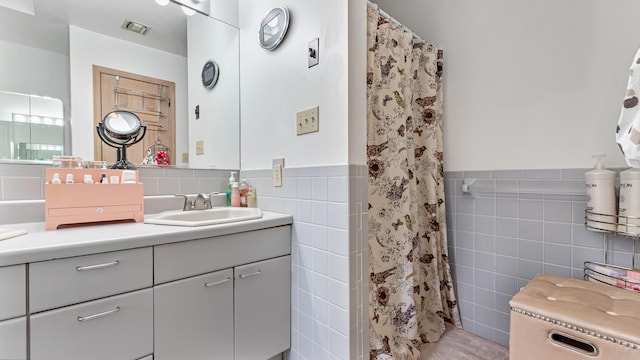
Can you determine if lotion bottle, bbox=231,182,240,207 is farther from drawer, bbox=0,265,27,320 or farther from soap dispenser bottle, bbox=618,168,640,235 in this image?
soap dispenser bottle, bbox=618,168,640,235

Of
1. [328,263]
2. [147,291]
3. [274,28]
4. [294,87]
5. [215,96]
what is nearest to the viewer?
[147,291]

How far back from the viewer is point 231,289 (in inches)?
44.3

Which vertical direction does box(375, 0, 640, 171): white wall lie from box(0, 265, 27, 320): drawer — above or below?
above

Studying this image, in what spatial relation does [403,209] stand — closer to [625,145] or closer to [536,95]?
[625,145]

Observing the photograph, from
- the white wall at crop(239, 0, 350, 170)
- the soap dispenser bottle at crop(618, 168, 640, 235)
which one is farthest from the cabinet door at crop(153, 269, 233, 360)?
the soap dispenser bottle at crop(618, 168, 640, 235)

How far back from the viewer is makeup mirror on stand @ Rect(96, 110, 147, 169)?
4.36 ft

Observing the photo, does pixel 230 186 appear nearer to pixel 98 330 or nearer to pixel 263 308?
pixel 263 308

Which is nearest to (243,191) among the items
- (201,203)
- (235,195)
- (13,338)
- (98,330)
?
(235,195)

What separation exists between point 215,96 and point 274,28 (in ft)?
1.88

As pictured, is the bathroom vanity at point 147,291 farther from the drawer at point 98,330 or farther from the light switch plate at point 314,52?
the light switch plate at point 314,52

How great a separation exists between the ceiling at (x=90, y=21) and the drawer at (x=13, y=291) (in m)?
1.07

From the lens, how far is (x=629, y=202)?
1.12m

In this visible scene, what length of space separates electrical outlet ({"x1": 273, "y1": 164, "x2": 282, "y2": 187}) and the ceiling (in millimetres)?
926

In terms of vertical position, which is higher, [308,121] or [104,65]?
[104,65]
